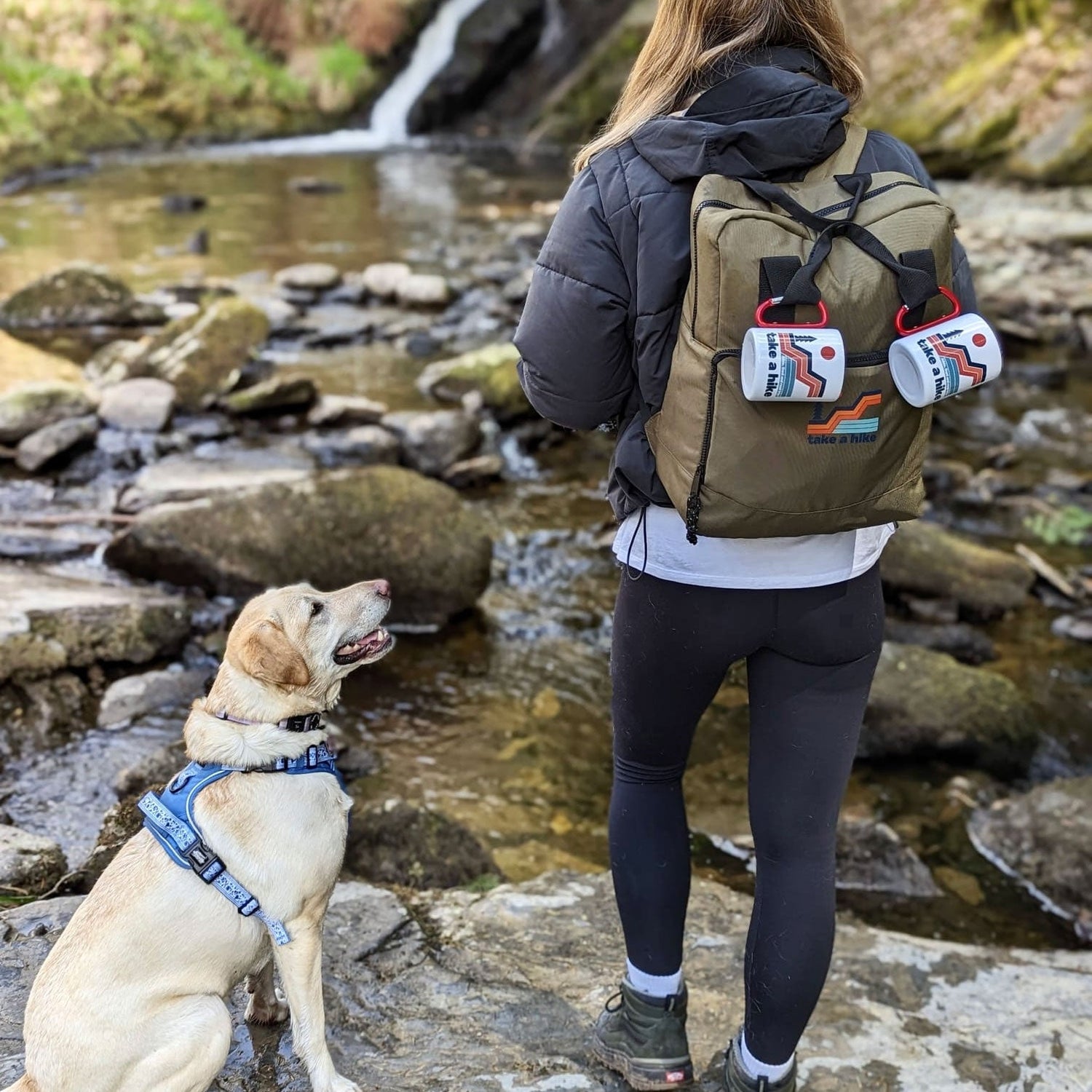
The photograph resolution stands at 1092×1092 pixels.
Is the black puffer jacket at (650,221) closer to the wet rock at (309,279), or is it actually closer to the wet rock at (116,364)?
the wet rock at (116,364)

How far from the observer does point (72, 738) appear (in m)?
5.20

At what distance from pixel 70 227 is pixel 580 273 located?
15.3 m

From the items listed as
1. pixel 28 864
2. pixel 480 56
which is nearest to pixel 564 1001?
pixel 28 864

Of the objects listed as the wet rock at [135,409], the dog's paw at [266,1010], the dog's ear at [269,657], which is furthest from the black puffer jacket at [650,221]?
the wet rock at [135,409]

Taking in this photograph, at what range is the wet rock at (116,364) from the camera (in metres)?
9.70

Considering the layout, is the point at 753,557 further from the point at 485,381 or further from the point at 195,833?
the point at 485,381

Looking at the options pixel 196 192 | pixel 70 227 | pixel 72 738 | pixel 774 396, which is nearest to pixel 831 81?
pixel 774 396

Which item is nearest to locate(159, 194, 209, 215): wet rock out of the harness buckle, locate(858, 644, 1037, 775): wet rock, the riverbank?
the riverbank

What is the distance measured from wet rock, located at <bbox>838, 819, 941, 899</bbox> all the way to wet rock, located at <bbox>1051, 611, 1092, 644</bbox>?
8.82 ft

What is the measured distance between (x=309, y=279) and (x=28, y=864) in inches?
406

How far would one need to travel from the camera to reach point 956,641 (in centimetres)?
665

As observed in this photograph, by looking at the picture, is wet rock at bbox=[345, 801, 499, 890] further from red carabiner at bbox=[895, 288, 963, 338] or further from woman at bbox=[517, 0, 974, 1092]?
red carabiner at bbox=[895, 288, 963, 338]

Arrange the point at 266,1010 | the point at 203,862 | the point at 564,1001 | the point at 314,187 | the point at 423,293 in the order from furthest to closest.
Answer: the point at 314,187, the point at 423,293, the point at 564,1001, the point at 266,1010, the point at 203,862

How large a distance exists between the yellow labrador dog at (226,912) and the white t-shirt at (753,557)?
1.03m
